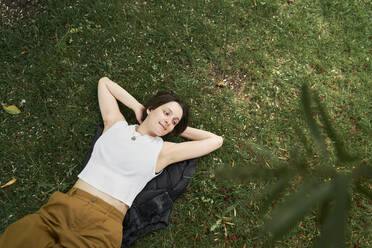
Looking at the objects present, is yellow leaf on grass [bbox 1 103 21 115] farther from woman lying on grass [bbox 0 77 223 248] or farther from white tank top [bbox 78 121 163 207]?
white tank top [bbox 78 121 163 207]

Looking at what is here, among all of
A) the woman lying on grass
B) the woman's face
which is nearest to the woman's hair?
the woman lying on grass

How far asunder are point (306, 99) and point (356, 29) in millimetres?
5256

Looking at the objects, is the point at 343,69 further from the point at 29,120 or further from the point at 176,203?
the point at 29,120

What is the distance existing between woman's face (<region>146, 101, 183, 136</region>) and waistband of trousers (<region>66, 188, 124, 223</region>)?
1.10 metres

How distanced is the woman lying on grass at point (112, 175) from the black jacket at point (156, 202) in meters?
0.24

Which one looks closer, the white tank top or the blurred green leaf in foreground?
the blurred green leaf in foreground

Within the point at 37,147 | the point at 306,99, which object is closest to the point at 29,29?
the point at 37,147

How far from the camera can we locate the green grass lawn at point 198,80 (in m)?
4.09

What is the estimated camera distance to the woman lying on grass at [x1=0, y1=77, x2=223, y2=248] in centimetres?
306

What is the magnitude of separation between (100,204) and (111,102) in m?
1.46

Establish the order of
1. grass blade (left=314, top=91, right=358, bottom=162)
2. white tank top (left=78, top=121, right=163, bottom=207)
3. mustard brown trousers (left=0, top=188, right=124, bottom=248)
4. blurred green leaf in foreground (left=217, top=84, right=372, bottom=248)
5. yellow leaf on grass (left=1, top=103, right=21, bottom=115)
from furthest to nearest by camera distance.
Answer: yellow leaf on grass (left=1, top=103, right=21, bottom=115), white tank top (left=78, top=121, right=163, bottom=207), mustard brown trousers (left=0, top=188, right=124, bottom=248), grass blade (left=314, top=91, right=358, bottom=162), blurred green leaf in foreground (left=217, top=84, right=372, bottom=248)

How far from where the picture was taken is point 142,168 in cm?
353

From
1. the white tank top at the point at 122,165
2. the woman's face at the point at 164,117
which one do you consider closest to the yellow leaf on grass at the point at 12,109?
the white tank top at the point at 122,165

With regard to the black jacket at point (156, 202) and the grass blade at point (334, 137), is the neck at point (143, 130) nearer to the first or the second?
the black jacket at point (156, 202)
